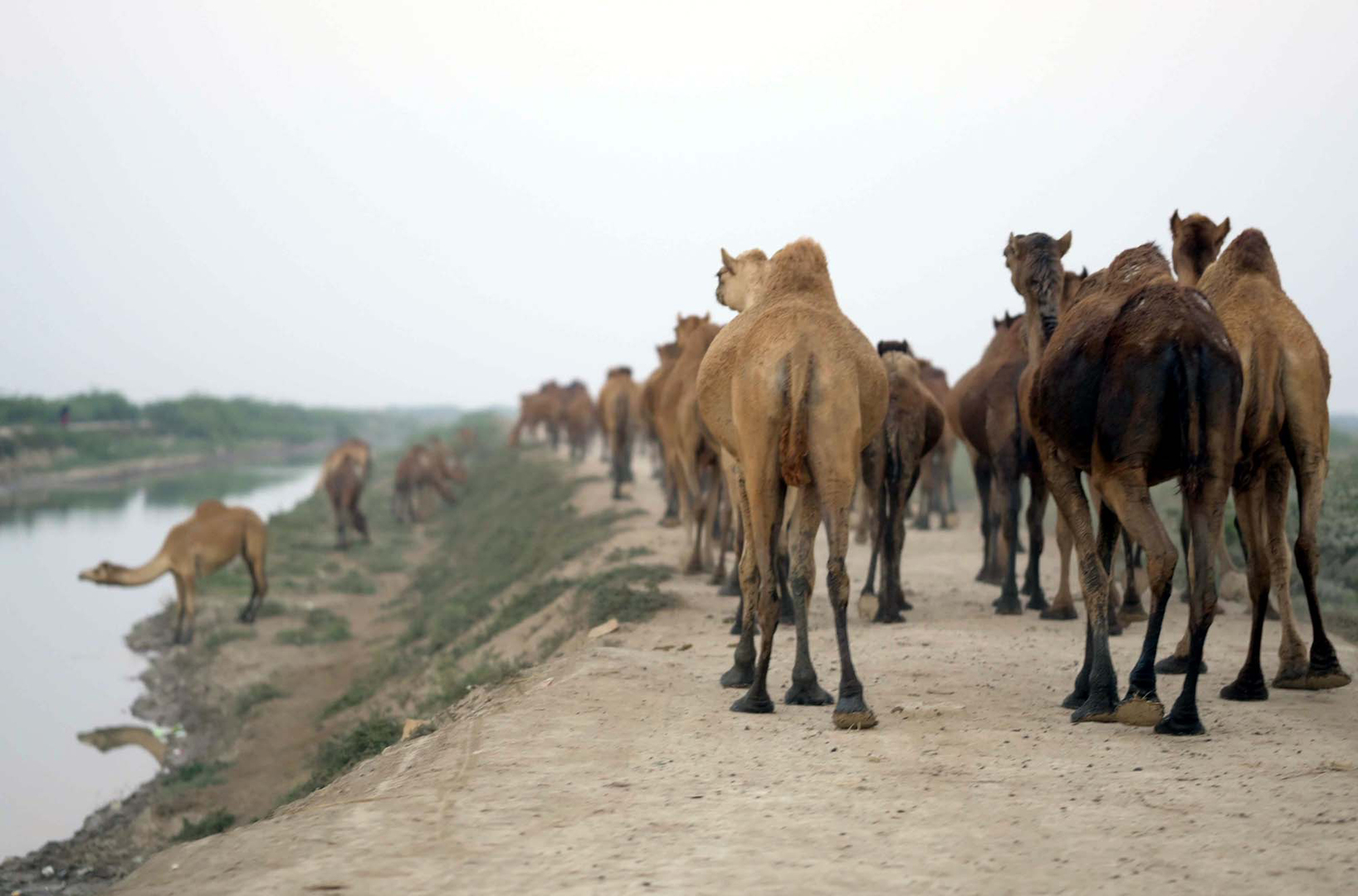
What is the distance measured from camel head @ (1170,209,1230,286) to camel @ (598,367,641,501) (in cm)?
1508

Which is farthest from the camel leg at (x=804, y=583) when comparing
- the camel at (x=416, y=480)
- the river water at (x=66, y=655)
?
the camel at (x=416, y=480)

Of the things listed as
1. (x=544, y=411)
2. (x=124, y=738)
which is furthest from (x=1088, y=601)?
(x=544, y=411)

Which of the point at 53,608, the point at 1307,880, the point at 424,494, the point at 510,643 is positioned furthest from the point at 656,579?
the point at 424,494

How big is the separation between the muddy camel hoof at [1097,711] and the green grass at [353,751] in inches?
195

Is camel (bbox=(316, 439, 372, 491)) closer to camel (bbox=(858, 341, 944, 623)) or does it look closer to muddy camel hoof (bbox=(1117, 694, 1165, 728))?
camel (bbox=(858, 341, 944, 623))

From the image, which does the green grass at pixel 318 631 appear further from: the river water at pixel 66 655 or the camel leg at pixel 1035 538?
the camel leg at pixel 1035 538

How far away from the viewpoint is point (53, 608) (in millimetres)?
23594

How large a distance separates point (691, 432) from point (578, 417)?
23.8 meters

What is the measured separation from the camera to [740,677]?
7.57 meters

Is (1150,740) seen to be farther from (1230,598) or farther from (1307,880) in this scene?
(1230,598)

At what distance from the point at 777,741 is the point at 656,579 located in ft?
23.4

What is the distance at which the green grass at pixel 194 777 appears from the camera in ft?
39.3

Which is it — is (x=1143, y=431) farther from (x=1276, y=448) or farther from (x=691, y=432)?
(x=691, y=432)

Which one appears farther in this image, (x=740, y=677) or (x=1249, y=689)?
(x=740, y=677)
